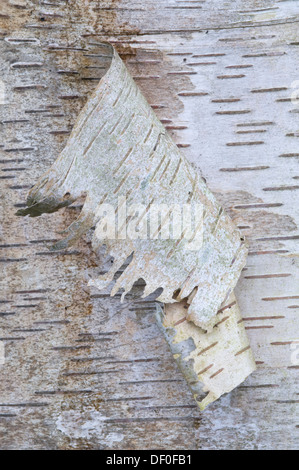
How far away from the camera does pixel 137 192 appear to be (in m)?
0.79

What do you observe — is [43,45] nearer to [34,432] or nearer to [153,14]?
[153,14]

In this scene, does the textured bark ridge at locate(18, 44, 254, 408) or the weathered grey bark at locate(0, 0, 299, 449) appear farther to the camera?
the weathered grey bark at locate(0, 0, 299, 449)

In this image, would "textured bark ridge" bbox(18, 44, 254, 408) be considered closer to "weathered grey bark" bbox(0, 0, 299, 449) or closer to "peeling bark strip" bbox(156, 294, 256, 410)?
"peeling bark strip" bbox(156, 294, 256, 410)

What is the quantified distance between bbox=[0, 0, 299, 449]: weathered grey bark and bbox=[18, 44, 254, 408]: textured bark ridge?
15 cm

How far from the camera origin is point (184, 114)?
943 millimetres

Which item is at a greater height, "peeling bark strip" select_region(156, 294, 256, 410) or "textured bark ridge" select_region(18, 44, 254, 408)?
"textured bark ridge" select_region(18, 44, 254, 408)

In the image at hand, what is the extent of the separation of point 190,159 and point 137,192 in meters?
0.23

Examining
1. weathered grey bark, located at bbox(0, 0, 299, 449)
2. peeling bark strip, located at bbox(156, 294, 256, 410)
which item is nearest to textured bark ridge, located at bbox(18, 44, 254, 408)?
peeling bark strip, located at bbox(156, 294, 256, 410)

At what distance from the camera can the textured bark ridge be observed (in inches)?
30.4

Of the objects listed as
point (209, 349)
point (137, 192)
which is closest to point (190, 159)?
point (137, 192)

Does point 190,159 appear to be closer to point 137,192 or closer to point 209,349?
point 137,192

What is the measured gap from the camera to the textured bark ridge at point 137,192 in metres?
0.77

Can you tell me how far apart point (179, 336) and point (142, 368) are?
20cm

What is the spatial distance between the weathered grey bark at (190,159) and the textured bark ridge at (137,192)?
15cm
